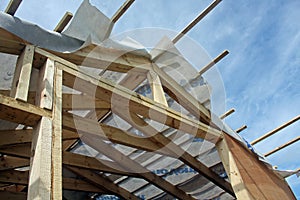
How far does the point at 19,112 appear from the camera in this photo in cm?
162

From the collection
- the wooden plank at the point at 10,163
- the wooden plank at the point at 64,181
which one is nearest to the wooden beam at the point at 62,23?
the wooden plank at the point at 10,163

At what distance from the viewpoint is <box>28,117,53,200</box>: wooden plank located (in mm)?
1406

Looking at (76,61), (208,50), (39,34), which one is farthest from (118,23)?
(208,50)

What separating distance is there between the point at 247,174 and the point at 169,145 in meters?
0.94

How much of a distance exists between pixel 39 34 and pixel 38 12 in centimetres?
49

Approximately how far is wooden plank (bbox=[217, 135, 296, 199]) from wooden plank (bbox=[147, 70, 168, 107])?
91cm

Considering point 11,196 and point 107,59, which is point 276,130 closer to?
point 107,59

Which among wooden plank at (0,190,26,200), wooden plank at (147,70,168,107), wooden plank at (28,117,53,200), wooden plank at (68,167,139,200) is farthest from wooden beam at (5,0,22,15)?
wooden plank at (68,167,139,200)

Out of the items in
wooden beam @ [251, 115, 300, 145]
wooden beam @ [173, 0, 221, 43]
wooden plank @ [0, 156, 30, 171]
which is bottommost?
wooden plank @ [0, 156, 30, 171]

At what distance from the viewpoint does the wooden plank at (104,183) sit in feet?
15.5

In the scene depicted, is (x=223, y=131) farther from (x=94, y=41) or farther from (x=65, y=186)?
(x=65, y=186)

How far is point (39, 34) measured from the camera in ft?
7.44

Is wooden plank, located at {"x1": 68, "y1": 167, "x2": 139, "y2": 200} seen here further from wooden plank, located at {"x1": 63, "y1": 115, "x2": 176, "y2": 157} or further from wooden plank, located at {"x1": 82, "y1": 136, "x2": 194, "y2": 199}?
wooden plank, located at {"x1": 63, "y1": 115, "x2": 176, "y2": 157}

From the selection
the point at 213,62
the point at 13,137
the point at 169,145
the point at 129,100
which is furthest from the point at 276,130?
the point at 13,137
